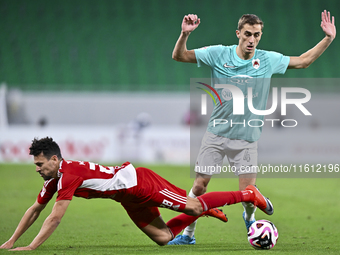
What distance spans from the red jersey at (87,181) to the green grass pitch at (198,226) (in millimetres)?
626

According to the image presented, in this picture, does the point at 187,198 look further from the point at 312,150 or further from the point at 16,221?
the point at 312,150

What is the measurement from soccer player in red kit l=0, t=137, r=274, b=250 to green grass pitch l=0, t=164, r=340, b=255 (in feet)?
0.97

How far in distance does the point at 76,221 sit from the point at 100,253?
2434 millimetres

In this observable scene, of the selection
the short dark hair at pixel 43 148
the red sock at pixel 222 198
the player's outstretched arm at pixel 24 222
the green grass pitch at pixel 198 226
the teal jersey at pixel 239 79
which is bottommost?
the green grass pitch at pixel 198 226

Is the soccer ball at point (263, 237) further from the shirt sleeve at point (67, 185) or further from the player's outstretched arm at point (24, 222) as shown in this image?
the player's outstretched arm at point (24, 222)

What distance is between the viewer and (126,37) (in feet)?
65.8

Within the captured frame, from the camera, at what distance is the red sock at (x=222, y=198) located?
4840 mm

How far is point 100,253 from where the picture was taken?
4.52 meters

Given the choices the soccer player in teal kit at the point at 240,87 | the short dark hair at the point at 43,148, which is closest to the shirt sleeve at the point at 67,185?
the short dark hair at the point at 43,148

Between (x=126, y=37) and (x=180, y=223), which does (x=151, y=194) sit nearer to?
(x=180, y=223)

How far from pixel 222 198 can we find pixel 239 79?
145cm

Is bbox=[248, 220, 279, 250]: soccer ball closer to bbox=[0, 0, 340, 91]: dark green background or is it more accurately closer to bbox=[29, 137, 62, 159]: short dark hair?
bbox=[29, 137, 62, 159]: short dark hair

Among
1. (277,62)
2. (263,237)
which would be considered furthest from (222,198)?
(277,62)

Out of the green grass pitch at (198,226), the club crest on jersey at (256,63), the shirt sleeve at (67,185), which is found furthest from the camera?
the club crest on jersey at (256,63)
